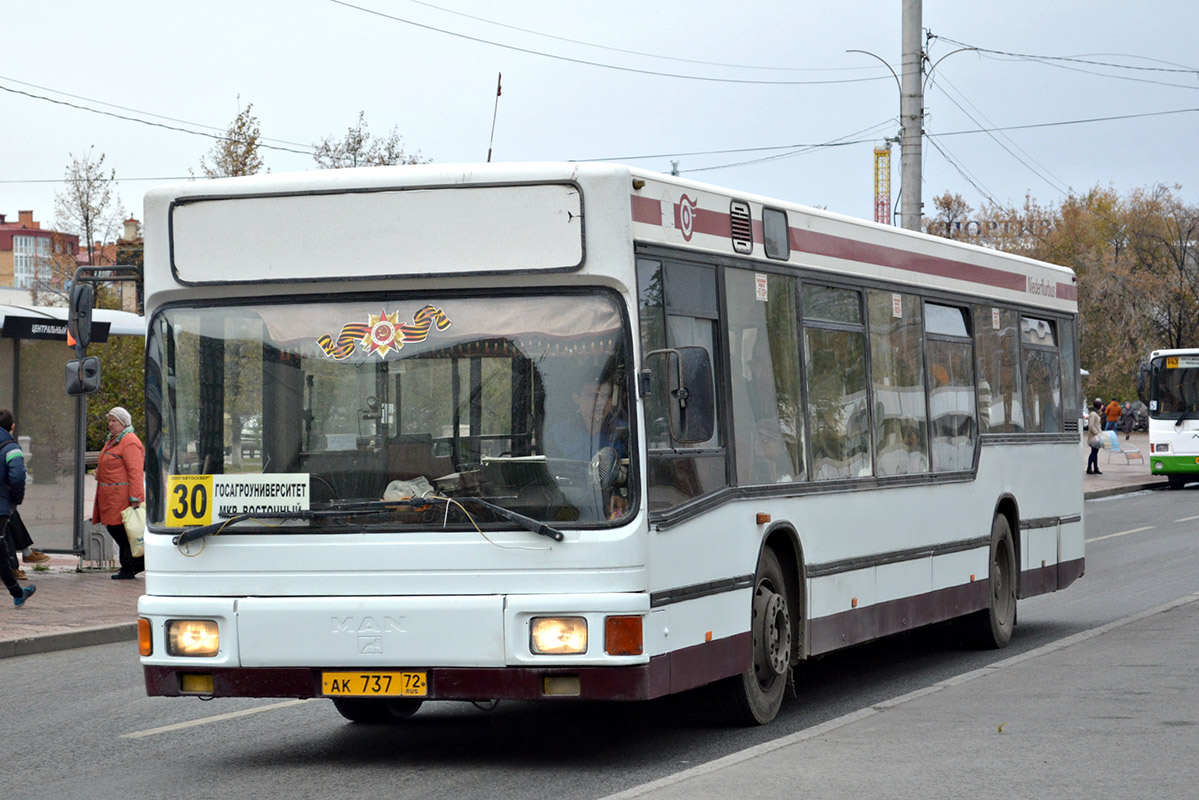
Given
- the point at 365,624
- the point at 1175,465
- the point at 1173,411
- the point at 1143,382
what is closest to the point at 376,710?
the point at 365,624

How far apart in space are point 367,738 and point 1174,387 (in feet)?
108

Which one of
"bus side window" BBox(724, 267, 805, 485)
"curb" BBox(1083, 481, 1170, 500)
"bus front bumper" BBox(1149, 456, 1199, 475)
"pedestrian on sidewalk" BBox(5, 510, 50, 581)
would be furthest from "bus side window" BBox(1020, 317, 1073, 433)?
"bus front bumper" BBox(1149, 456, 1199, 475)

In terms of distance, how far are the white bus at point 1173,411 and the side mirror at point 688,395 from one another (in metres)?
31.9

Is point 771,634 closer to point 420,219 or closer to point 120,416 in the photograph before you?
point 420,219

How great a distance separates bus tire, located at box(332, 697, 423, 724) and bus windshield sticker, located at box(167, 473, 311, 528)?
6.19ft

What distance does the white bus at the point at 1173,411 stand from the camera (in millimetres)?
37875

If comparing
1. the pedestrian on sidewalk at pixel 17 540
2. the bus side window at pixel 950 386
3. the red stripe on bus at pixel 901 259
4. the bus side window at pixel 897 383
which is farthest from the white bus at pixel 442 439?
the pedestrian on sidewalk at pixel 17 540

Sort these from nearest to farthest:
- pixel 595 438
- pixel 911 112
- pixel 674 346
A: pixel 595 438, pixel 674 346, pixel 911 112

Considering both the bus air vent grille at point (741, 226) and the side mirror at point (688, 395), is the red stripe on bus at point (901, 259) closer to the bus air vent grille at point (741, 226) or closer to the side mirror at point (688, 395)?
the bus air vent grille at point (741, 226)

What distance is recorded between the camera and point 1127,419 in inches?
2832

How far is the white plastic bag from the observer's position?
699 inches

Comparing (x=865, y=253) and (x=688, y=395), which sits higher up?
(x=865, y=253)

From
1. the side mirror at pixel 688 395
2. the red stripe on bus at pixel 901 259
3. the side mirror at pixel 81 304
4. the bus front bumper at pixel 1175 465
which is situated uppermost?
the red stripe on bus at pixel 901 259

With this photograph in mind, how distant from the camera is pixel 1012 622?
1309cm
